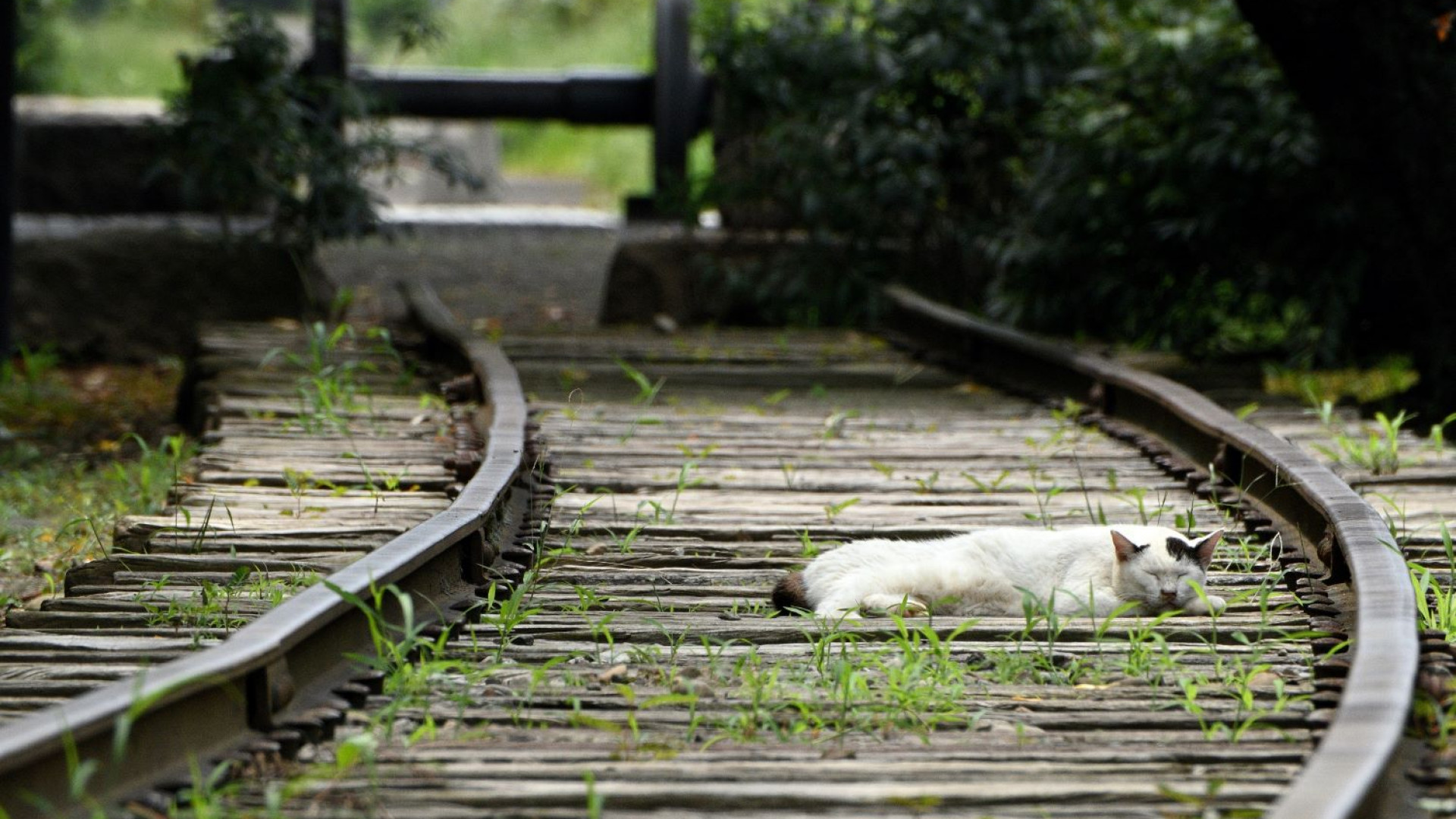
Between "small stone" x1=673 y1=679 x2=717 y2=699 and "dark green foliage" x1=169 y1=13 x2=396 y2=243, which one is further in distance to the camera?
"dark green foliage" x1=169 y1=13 x2=396 y2=243

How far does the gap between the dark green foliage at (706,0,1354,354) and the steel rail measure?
5.78 m

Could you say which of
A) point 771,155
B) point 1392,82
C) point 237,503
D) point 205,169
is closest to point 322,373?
point 237,503

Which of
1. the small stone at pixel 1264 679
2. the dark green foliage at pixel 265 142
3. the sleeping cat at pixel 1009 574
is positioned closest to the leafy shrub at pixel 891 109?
the dark green foliage at pixel 265 142

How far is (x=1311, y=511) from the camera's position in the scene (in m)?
3.98

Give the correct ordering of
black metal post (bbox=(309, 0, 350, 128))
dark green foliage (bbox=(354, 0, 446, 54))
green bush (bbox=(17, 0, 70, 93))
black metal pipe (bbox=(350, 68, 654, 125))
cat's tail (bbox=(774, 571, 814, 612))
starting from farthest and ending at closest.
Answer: green bush (bbox=(17, 0, 70, 93))
black metal pipe (bbox=(350, 68, 654, 125))
black metal post (bbox=(309, 0, 350, 128))
dark green foliage (bbox=(354, 0, 446, 54))
cat's tail (bbox=(774, 571, 814, 612))

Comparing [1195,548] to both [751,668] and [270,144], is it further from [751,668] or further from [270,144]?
[270,144]

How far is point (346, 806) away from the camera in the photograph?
7.61 feet

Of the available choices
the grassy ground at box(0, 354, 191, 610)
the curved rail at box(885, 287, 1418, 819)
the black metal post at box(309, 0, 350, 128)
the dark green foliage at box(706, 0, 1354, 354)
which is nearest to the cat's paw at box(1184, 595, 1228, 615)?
the curved rail at box(885, 287, 1418, 819)

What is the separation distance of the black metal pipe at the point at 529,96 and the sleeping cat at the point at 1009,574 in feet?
30.5

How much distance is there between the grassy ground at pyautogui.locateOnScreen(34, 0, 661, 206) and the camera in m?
23.9

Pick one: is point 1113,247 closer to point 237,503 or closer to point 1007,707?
point 237,503

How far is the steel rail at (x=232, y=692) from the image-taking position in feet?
7.27

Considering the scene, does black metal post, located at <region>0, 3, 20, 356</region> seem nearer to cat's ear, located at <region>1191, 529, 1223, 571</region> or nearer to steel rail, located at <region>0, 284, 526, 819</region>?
steel rail, located at <region>0, 284, 526, 819</region>

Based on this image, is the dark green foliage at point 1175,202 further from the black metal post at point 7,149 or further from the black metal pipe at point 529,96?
the black metal post at point 7,149
